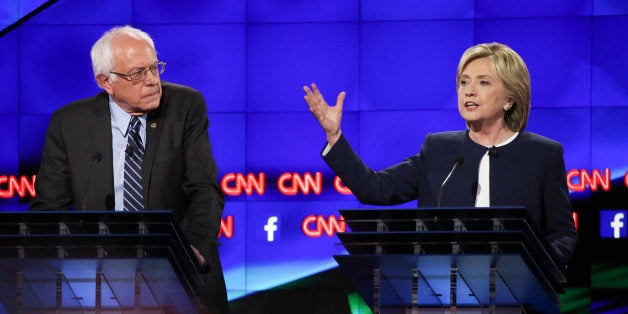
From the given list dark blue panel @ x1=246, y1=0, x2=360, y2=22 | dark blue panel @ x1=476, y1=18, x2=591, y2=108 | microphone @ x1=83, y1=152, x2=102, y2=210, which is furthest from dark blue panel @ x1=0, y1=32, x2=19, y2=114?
microphone @ x1=83, y1=152, x2=102, y2=210

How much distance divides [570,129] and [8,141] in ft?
11.1

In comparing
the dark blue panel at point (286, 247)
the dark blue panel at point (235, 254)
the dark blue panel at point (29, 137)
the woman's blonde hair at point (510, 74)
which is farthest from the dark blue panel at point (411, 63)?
the woman's blonde hair at point (510, 74)

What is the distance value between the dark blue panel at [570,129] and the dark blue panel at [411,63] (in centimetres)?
54

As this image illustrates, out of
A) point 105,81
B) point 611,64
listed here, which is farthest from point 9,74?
point 611,64

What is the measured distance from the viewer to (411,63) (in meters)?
6.98

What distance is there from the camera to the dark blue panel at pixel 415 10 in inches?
274

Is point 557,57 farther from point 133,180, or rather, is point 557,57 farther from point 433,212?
point 433,212

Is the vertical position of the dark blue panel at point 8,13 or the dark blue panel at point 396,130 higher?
the dark blue panel at point 8,13

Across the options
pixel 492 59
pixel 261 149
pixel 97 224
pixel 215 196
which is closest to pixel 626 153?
pixel 261 149

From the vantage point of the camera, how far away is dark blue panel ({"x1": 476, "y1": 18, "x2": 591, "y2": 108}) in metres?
6.87

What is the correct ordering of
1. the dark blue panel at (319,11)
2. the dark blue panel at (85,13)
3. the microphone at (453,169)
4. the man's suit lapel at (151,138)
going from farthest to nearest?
the dark blue panel at (85,13)
the dark blue panel at (319,11)
the man's suit lapel at (151,138)
the microphone at (453,169)

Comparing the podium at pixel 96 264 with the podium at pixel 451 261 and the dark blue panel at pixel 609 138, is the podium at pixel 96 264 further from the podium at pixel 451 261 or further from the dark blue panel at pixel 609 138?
the dark blue panel at pixel 609 138

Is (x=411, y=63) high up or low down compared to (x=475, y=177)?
up

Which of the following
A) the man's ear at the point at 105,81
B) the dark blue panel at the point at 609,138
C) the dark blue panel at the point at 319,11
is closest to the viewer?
the man's ear at the point at 105,81
